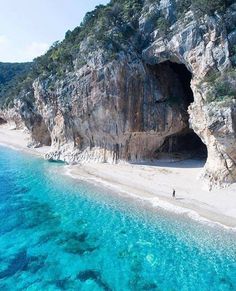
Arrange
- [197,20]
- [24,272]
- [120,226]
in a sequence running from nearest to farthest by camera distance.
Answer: [24,272], [120,226], [197,20]

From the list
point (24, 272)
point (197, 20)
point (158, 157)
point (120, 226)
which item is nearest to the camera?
point (24, 272)

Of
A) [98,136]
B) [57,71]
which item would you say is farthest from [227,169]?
[57,71]

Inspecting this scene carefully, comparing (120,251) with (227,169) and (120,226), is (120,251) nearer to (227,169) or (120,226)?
(120,226)

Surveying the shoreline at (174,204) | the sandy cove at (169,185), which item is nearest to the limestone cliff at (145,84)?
the sandy cove at (169,185)

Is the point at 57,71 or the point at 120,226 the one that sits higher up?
the point at 57,71

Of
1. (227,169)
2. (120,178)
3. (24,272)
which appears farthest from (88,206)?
(227,169)

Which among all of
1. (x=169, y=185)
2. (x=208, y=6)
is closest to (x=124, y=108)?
(x=169, y=185)

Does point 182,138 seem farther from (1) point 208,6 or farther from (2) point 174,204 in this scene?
(2) point 174,204

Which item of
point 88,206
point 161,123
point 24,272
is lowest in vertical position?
point 24,272

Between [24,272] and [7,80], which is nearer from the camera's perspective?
[24,272]
